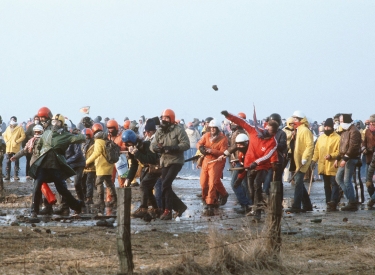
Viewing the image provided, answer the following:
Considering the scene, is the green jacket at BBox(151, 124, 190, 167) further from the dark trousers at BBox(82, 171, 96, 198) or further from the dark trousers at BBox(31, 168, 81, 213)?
the dark trousers at BBox(82, 171, 96, 198)

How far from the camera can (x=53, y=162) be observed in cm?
1575

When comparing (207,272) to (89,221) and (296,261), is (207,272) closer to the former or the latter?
(296,261)

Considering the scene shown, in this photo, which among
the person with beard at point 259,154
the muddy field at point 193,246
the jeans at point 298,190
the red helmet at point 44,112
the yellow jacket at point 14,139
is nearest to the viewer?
the muddy field at point 193,246

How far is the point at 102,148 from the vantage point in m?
18.6

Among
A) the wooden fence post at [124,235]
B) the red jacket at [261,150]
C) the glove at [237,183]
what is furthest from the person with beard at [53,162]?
the wooden fence post at [124,235]

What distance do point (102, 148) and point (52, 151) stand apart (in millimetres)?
2848

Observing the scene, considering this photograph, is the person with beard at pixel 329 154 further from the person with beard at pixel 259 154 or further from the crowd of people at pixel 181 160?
the person with beard at pixel 259 154

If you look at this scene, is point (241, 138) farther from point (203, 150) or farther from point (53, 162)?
point (53, 162)

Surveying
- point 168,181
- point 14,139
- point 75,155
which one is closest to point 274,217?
point 168,181

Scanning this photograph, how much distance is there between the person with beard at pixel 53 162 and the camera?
1575 cm

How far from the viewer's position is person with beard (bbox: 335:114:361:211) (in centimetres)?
1802

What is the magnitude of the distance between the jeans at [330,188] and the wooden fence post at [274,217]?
829cm

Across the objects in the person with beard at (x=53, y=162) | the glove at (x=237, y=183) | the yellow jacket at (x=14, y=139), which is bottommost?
the glove at (x=237, y=183)

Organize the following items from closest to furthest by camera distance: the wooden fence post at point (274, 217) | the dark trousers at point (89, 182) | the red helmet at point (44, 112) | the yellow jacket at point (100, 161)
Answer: the wooden fence post at point (274, 217), the red helmet at point (44, 112), the yellow jacket at point (100, 161), the dark trousers at point (89, 182)
